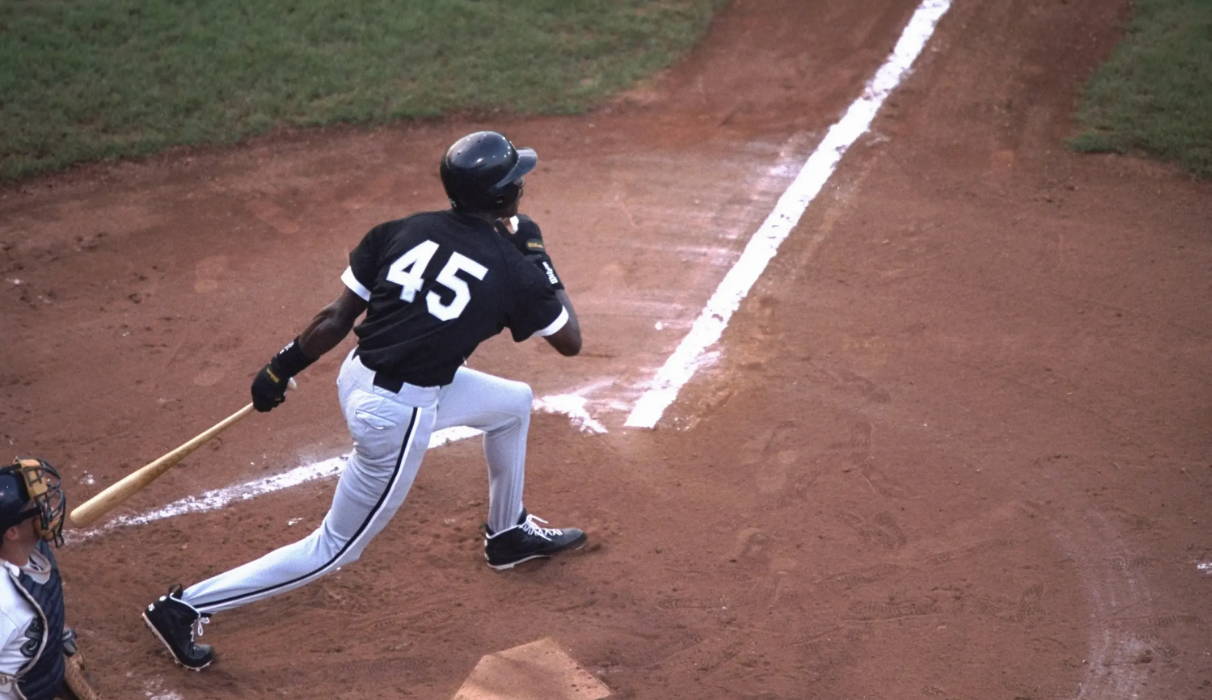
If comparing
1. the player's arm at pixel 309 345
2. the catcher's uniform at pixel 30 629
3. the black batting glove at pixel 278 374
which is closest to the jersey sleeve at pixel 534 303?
the player's arm at pixel 309 345

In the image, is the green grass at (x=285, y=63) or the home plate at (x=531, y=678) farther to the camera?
the green grass at (x=285, y=63)

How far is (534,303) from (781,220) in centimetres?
375

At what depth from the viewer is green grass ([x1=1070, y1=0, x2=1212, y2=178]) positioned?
8.98 meters

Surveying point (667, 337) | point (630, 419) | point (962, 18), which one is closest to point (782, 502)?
point (630, 419)

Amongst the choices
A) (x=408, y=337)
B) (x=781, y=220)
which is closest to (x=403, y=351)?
(x=408, y=337)

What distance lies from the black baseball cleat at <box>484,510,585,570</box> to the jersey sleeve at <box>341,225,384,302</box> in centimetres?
128

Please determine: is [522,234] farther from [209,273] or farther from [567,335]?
[209,273]

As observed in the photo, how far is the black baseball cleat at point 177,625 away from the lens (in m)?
4.88

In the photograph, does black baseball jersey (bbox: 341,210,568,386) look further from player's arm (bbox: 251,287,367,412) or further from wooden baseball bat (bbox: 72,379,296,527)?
wooden baseball bat (bbox: 72,379,296,527)

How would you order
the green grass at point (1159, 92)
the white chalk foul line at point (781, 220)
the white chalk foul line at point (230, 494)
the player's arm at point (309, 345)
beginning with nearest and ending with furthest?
the player's arm at point (309, 345)
the white chalk foul line at point (230, 494)
the white chalk foul line at point (781, 220)
the green grass at point (1159, 92)

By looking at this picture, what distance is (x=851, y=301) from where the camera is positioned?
24.3ft

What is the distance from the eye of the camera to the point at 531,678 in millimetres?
4984

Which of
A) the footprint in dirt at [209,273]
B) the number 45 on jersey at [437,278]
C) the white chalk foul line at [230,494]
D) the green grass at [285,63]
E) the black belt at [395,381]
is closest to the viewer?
the number 45 on jersey at [437,278]

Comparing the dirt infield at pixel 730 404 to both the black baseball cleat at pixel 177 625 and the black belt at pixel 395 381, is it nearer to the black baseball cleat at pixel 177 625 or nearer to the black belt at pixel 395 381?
the black baseball cleat at pixel 177 625
